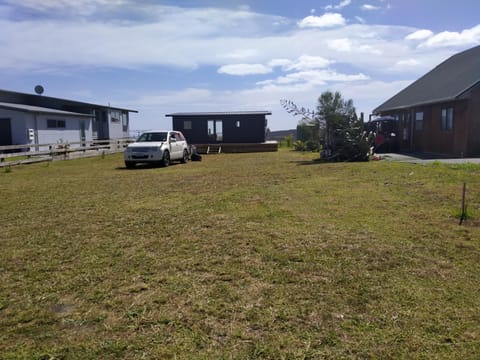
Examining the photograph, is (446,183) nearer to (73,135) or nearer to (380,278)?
(380,278)

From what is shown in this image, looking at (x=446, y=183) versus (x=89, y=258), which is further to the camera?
(x=446, y=183)

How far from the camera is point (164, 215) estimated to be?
686 centimetres

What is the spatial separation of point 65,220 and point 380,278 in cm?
510

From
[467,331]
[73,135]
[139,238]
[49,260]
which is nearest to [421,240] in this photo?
[467,331]

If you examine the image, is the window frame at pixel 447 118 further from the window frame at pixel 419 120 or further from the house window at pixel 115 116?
the house window at pixel 115 116

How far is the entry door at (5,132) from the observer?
2620 centimetres

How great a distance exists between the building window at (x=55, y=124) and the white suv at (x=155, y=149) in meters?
15.0

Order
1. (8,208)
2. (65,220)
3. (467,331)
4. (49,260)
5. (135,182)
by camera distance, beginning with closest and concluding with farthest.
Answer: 1. (467,331)
2. (49,260)
3. (65,220)
4. (8,208)
5. (135,182)

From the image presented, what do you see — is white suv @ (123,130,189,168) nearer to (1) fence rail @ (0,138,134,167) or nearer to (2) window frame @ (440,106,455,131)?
(1) fence rail @ (0,138,134,167)

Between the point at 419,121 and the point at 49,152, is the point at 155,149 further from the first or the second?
the point at 419,121

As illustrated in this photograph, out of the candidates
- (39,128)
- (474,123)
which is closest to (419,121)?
(474,123)

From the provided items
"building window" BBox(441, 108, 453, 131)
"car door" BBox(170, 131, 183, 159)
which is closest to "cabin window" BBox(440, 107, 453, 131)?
"building window" BBox(441, 108, 453, 131)

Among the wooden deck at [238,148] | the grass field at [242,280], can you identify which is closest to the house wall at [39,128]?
the wooden deck at [238,148]

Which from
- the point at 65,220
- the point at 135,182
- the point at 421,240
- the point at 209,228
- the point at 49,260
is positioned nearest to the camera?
the point at 49,260
